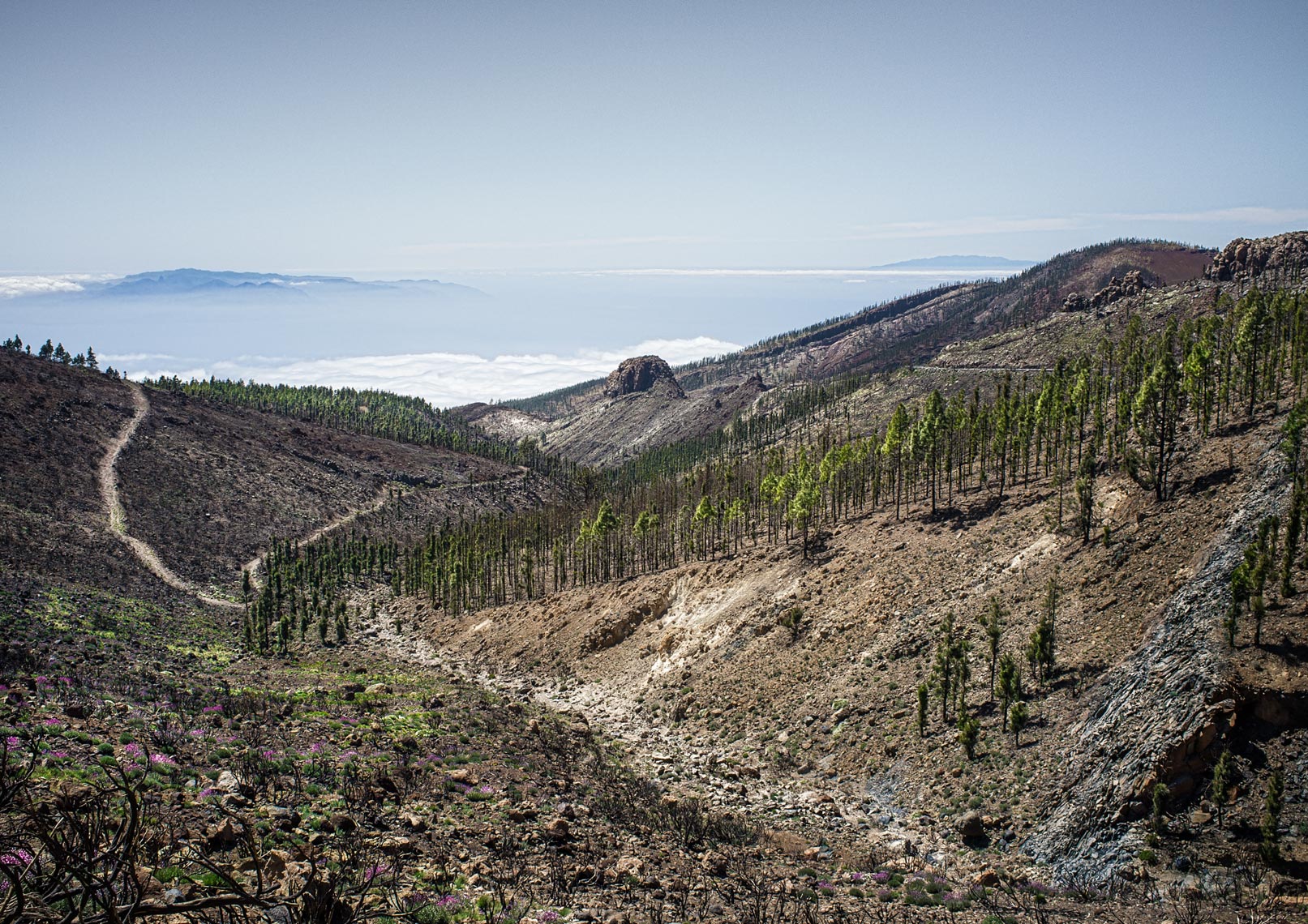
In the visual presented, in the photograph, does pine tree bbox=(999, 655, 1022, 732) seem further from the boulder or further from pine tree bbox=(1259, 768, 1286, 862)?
pine tree bbox=(1259, 768, 1286, 862)

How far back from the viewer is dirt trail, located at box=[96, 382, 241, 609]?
350 ft

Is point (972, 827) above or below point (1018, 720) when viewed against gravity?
below

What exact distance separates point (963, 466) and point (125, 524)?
131m

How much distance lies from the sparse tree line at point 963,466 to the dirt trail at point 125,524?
28.0 metres

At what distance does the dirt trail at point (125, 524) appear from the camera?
106562 millimetres

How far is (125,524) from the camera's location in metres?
121

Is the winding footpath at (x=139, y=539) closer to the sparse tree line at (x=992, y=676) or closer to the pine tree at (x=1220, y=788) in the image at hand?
the sparse tree line at (x=992, y=676)

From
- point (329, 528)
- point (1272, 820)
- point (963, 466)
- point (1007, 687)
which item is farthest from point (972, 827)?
point (329, 528)

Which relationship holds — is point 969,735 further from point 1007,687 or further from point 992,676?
point 992,676

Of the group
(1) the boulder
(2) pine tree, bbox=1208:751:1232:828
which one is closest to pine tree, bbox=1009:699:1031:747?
(1) the boulder

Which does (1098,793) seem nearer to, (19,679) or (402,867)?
(402,867)

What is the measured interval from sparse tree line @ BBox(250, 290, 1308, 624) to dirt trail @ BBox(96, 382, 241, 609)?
28.0m

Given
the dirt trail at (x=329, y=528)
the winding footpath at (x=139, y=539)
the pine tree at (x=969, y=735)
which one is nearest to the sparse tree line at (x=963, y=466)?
the pine tree at (x=969, y=735)

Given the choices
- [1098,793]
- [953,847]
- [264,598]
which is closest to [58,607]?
[264,598]
